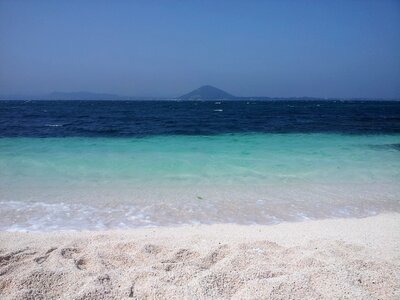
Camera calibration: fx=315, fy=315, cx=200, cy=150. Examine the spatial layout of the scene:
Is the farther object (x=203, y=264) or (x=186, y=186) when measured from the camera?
(x=186, y=186)

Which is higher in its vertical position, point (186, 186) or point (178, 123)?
point (178, 123)

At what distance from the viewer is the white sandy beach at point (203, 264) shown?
2668mm

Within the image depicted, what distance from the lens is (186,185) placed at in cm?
685

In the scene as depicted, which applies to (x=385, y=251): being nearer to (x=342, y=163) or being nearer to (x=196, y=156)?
(x=342, y=163)

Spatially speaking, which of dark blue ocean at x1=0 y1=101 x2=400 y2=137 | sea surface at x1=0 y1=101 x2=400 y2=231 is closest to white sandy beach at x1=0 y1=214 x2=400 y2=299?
sea surface at x1=0 y1=101 x2=400 y2=231

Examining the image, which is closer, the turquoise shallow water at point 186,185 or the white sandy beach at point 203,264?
the white sandy beach at point 203,264

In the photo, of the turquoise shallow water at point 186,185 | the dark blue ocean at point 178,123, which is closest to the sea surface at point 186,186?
the turquoise shallow water at point 186,185

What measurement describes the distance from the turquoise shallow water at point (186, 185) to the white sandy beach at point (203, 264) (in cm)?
76

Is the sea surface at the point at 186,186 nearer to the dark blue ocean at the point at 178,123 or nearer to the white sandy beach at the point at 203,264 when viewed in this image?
the white sandy beach at the point at 203,264

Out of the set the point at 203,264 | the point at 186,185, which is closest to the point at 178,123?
the point at 186,185

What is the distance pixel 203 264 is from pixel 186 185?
371cm

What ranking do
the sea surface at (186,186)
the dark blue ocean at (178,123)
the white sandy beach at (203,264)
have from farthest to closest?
the dark blue ocean at (178,123), the sea surface at (186,186), the white sandy beach at (203,264)

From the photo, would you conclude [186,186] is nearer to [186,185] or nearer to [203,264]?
[186,185]

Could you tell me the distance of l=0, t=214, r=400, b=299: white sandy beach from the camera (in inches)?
105
